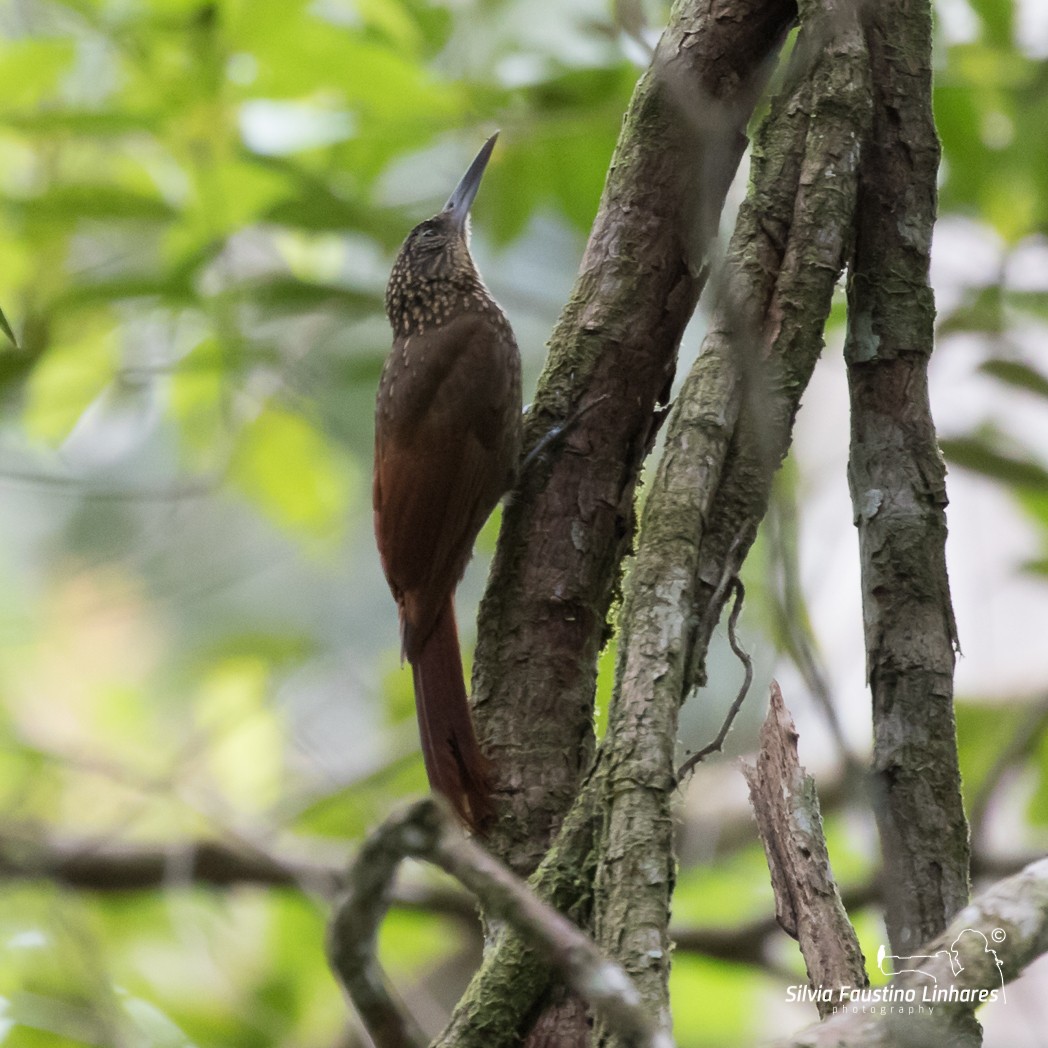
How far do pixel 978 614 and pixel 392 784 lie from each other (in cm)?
159

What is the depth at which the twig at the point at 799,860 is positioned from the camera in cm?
164

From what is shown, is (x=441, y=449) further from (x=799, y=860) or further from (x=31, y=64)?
(x=799, y=860)

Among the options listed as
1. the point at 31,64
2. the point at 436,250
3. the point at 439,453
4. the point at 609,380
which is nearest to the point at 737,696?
the point at 609,380

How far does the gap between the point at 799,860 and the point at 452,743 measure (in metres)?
0.62

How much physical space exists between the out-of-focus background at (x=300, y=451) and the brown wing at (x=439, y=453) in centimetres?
17

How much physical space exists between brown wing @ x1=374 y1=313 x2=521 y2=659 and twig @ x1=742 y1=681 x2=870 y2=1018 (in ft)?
3.20

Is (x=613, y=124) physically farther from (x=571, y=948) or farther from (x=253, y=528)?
(x=253, y=528)

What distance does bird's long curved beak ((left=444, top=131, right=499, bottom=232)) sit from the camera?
3.04 meters

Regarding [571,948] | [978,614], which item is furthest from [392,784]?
[571,948]

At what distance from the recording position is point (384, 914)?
1.11 meters

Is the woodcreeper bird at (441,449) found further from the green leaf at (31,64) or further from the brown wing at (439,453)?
the green leaf at (31,64)

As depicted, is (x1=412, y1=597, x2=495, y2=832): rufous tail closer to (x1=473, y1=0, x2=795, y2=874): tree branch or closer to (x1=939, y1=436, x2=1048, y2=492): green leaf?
(x1=473, y1=0, x2=795, y2=874): tree branch

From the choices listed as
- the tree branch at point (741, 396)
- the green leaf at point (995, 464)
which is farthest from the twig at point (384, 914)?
the green leaf at point (995, 464)

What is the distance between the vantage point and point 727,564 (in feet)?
6.25
